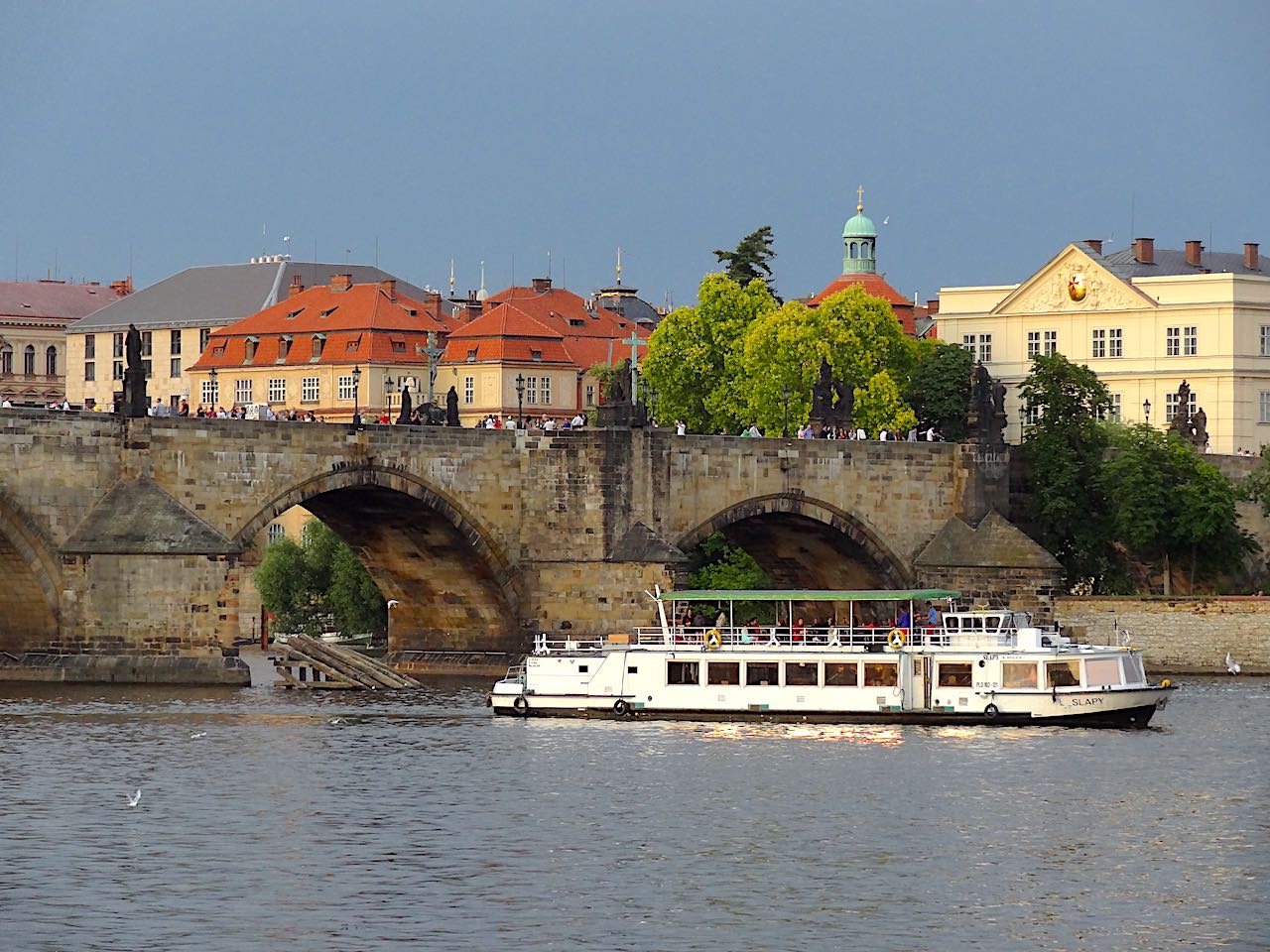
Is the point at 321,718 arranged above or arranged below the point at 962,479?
below

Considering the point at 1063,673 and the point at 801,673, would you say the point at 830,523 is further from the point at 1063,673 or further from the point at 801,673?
the point at 1063,673

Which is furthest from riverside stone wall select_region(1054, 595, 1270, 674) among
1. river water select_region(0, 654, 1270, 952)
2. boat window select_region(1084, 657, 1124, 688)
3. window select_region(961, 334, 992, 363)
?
window select_region(961, 334, 992, 363)

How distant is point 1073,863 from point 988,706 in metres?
20.0

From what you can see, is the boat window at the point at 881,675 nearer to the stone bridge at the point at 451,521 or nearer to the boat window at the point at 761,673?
the boat window at the point at 761,673

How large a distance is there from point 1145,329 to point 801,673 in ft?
156

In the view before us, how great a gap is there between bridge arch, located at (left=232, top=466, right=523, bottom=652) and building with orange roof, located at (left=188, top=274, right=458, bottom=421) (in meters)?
52.0

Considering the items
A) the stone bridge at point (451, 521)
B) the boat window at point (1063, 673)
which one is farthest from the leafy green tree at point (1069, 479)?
the boat window at point (1063, 673)

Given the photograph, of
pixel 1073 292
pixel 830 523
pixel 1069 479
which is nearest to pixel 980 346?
pixel 1073 292

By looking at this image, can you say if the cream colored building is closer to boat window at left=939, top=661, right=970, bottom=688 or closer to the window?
the window

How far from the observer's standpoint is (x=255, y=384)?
14512 cm

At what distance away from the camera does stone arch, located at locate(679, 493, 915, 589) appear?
3413 inches

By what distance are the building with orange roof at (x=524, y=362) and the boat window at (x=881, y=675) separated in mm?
70225

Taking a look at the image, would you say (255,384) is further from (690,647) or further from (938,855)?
(938,855)

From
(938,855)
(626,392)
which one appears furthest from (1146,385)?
(938,855)
